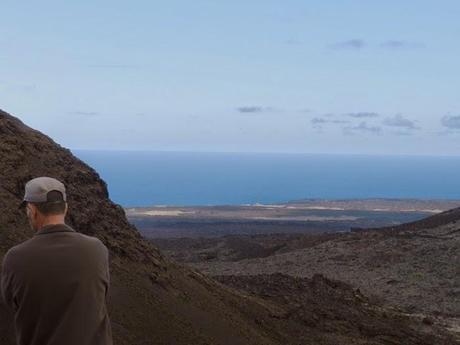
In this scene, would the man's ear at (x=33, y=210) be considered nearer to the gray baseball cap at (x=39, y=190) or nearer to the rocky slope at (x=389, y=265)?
the gray baseball cap at (x=39, y=190)

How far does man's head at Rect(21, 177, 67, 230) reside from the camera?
10.7ft

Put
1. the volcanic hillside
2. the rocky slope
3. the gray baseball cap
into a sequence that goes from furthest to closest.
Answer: the rocky slope, the volcanic hillside, the gray baseball cap

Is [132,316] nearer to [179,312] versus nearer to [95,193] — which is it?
[179,312]

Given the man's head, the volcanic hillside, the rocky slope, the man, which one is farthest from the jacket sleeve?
the rocky slope

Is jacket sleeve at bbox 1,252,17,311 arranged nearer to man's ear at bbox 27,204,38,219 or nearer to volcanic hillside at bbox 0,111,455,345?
man's ear at bbox 27,204,38,219

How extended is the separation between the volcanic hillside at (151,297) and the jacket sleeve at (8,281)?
91.7 inches

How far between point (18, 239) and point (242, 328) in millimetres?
2907

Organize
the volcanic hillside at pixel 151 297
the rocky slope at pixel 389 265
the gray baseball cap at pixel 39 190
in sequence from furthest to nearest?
the rocky slope at pixel 389 265, the volcanic hillside at pixel 151 297, the gray baseball cap at pixel 39 190

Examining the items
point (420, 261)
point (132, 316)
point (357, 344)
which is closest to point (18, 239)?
point (132, 316)

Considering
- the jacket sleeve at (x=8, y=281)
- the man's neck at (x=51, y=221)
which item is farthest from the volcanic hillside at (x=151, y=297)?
the man's neck at (x=51, y=221)

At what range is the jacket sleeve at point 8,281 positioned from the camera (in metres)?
3.29

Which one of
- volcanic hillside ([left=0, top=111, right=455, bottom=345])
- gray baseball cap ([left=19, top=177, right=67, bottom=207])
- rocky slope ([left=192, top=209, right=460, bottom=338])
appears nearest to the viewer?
gray baseball cap ([left=19, top=177, right=67, bottom=207])

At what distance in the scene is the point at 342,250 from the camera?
21719mm

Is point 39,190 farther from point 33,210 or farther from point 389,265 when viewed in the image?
point 389,265
